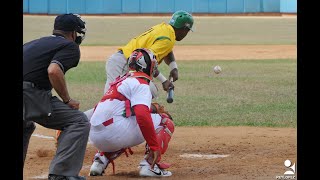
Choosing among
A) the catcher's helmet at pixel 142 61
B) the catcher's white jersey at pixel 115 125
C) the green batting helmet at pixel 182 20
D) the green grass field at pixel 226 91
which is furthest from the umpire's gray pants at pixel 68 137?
the green grass field at pixel 226 91

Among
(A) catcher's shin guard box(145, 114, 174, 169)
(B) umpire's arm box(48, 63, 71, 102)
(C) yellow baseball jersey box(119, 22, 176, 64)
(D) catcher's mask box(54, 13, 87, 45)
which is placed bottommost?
(A) catcher's shin guard box(145, 114, 174, 169)

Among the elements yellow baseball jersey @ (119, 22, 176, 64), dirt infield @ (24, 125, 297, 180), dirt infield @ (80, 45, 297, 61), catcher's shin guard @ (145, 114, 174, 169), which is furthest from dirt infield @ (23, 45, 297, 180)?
dirt infield @ (80, 45, 297, 61)

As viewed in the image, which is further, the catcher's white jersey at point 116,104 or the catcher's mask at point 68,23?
the catcher's white jersey at point 116,104

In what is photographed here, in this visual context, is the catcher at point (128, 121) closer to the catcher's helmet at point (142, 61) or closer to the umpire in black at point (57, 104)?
the catcher's helmet at point (142, 61)

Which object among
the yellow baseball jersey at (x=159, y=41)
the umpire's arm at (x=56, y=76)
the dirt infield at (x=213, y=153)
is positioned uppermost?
the yellow baseball jersey at (x=159, y=41)

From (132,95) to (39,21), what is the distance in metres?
37.3

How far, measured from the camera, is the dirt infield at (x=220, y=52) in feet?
83.8

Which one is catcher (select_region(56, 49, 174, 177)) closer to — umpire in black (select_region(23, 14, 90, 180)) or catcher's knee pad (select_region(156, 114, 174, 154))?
catcher's knee pad (select_region(156, 114, 174, 154))

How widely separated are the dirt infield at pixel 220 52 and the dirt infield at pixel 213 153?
1386 centimetres

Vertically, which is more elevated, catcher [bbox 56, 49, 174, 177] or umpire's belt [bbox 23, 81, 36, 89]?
umpire's belt [bbox 23, 81, 36, 89]

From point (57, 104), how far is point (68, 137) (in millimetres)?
317

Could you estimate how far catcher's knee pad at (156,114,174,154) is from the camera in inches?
304

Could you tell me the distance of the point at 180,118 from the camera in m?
12.6
